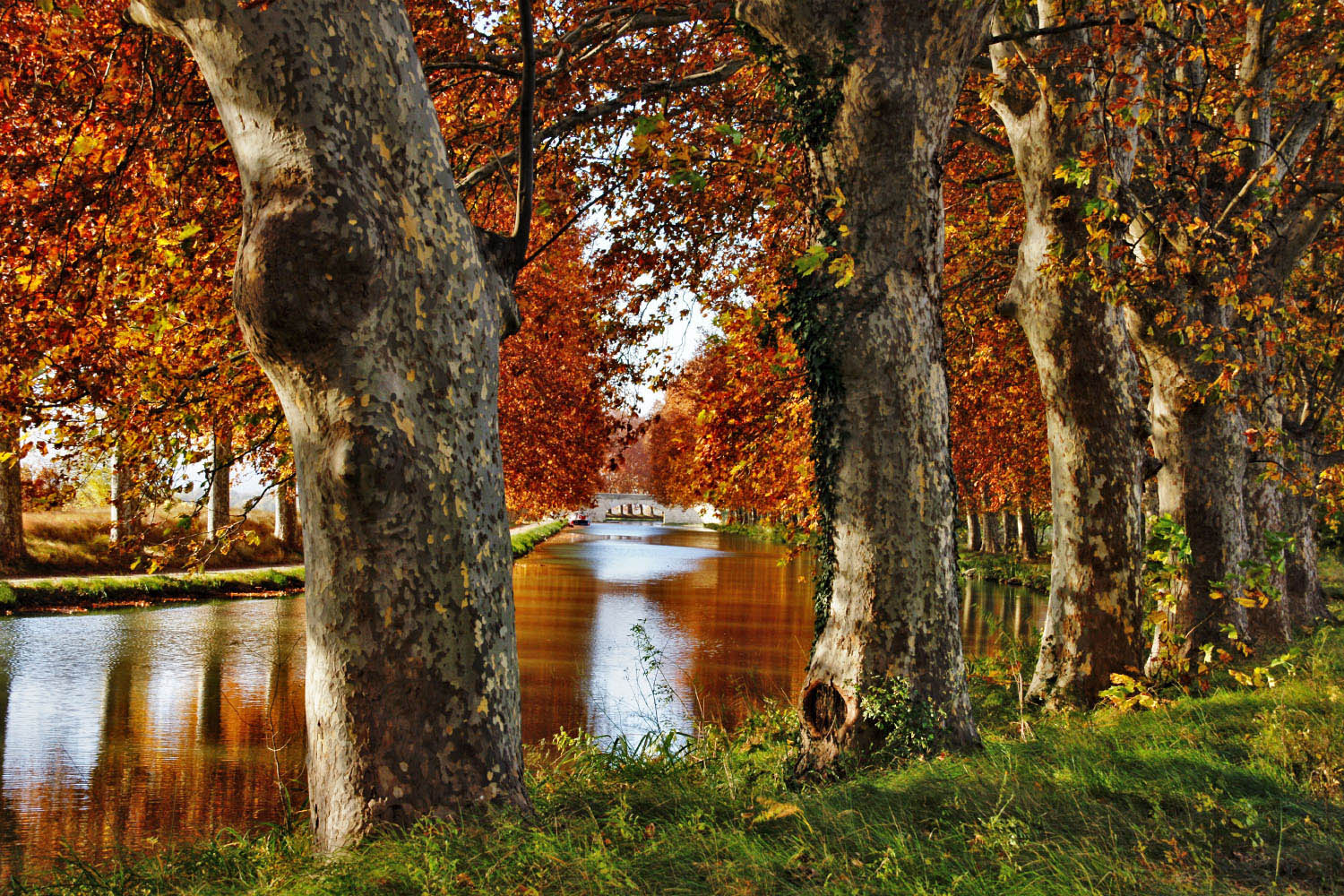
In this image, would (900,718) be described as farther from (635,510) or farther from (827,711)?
(635,510)

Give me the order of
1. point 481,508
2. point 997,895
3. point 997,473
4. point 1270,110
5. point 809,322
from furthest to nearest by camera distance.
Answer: point 997,473, point 1270,110, point 809,322, point 481,508, point 997,895

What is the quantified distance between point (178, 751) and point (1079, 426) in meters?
9.14

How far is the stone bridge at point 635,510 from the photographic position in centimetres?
10482

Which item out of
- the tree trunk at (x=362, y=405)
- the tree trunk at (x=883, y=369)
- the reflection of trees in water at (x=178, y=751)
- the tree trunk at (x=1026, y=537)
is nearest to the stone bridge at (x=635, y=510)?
the tree trunk at (x=1026, y=537)

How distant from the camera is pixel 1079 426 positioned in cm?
830

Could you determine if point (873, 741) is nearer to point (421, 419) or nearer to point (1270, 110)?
point (421, 419)

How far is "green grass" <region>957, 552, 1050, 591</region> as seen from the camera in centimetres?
2762

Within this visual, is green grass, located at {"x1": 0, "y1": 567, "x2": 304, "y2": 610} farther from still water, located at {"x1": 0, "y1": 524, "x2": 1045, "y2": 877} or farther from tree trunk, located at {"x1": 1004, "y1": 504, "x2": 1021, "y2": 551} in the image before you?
tree trunk, located at {"x1": 1004, "y1": 504, "x2": 1021, "y2": 551}

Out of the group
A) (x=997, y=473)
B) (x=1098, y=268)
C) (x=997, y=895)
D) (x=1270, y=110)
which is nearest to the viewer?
(x=997, y=895)

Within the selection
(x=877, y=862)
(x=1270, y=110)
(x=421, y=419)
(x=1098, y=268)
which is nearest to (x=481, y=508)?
(x=421, y=419)

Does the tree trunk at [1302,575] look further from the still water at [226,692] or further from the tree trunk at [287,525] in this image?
the tree trunk at [287,525]

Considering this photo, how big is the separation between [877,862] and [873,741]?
2.14 meters

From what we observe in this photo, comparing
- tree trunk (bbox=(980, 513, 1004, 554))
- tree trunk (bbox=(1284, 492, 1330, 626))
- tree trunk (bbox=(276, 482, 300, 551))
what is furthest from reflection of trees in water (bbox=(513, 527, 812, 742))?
tree trunk (bbox=(980, 513, 1004, 554))

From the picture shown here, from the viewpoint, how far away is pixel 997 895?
306 centimetres
